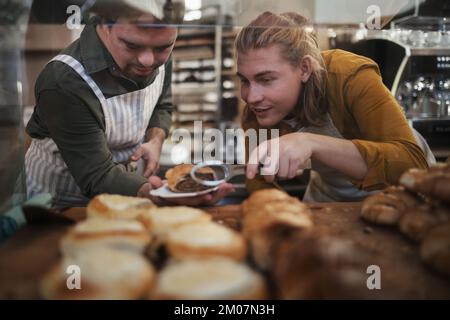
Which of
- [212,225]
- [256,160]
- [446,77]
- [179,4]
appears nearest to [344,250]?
[212,225]

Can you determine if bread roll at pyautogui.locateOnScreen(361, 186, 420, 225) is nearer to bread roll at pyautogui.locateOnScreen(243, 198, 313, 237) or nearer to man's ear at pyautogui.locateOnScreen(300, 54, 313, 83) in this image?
bread roll at pyautogui.locateOnScreen(243, 198, 313, 237)

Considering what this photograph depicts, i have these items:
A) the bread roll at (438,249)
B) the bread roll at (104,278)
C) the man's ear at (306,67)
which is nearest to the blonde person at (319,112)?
the man's ear at (306,67)

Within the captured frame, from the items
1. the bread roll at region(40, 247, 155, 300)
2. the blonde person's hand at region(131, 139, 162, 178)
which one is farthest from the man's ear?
the bread roll at region(40, 247, 155, 300)

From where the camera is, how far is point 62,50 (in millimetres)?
1070

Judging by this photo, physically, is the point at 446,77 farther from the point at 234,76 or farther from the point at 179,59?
A: the point at 179,59

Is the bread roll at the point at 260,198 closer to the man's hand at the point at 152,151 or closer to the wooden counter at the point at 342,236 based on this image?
the wooden counter at the point at 342,236

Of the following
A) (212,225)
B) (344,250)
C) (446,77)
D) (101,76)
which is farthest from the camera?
(446,77)

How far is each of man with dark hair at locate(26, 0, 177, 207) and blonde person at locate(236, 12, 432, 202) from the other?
0.75ft

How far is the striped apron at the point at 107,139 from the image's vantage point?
1.07m

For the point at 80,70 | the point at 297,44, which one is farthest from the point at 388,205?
the point at 80,70

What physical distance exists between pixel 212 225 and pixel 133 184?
1.01ft

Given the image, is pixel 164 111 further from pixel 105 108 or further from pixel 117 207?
pixel 117 207

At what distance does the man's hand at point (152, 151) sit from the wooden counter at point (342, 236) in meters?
0.19

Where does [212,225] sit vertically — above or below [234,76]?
below
